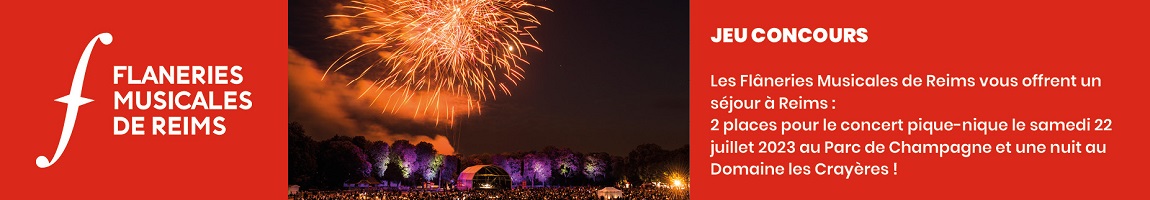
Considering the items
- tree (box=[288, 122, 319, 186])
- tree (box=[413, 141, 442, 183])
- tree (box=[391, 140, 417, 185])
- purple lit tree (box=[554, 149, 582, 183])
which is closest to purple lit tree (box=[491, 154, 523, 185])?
purple lit tree (box=[554, 149, 582, 183])

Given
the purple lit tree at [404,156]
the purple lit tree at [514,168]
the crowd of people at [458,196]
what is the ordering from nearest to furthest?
the crowd of people at [458,196]
the purple lit tree at [404,156]
the purple lit tree at [514,168]

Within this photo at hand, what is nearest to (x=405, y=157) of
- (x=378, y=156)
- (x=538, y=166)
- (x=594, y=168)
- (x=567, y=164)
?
(x=378, y=156)

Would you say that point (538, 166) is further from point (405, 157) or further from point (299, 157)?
point (299, 157)
